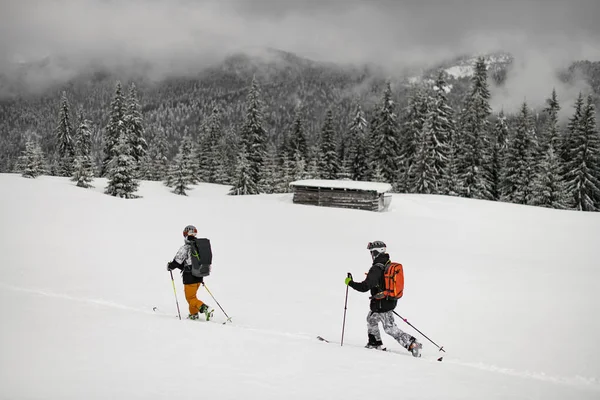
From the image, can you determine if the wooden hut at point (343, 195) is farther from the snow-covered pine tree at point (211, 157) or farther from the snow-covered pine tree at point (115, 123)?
the snow-covered pine tree at point (211, 157)

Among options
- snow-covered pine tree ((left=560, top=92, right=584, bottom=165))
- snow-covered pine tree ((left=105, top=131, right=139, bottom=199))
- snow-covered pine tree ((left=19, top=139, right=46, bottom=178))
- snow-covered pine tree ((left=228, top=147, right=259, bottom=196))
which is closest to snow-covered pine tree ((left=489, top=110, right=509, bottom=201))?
snow-covered pine tree ((left=560, top=92, right=584, bottom=165))

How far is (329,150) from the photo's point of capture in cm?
5288

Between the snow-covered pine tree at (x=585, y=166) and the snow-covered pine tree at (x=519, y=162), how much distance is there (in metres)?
3.65

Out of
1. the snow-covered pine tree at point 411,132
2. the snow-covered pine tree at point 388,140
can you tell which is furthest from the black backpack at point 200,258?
the snow-covered pine tree at point 388,140

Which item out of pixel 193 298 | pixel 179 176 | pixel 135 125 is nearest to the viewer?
pixel 193 298

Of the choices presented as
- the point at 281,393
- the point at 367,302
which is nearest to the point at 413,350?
the point at 281,393

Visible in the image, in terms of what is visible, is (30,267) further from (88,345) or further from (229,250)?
(88,345)

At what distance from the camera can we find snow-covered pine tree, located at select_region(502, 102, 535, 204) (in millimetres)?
42438

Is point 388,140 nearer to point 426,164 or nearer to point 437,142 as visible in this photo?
point 437,142

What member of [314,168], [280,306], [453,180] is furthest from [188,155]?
[280,306]

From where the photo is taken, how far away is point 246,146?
50.2 meters

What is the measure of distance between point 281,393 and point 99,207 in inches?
875

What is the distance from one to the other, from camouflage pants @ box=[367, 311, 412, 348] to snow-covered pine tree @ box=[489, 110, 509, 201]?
144ft

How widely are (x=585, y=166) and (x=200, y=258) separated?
4374 centimetres
